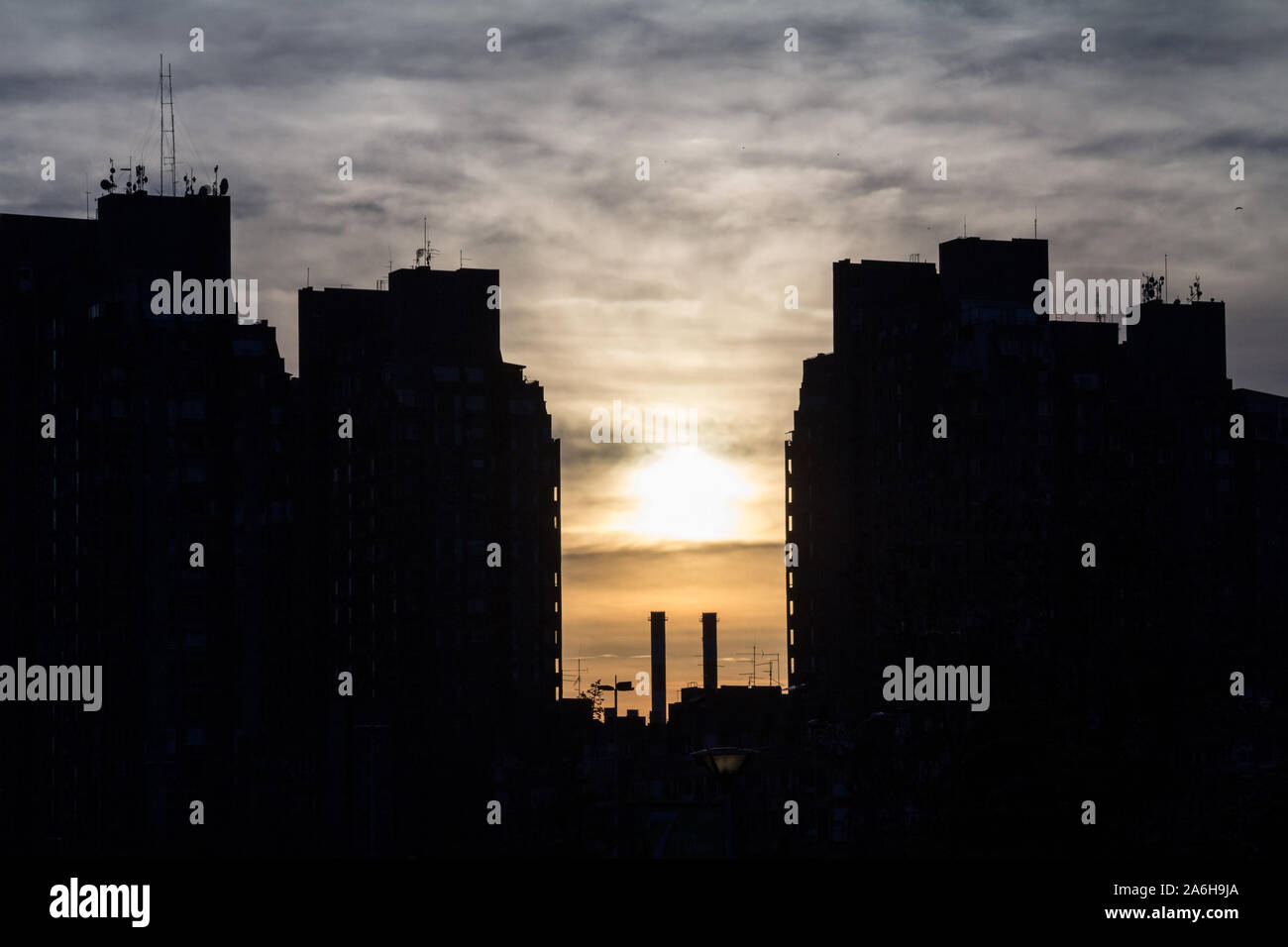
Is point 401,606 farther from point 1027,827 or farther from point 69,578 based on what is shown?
point 1027,827

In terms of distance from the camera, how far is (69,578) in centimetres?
14262

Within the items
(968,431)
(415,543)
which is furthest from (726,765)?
(968,431)

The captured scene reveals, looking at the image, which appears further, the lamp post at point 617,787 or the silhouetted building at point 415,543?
the silhouetted building at point 415,543

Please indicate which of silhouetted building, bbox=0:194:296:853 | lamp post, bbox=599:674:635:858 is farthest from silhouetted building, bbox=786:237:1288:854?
silhouetted building, bbox=0:194:296:853

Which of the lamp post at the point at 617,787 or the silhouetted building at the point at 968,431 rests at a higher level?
the silhouetted building at the point at 968,431

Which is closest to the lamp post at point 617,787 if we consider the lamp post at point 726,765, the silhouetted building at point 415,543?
the silhouetted building at point 415,543

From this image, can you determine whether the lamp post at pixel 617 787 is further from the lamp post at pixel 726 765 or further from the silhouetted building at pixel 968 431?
the lamp post at pixel 726 765

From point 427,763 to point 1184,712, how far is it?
350 ft

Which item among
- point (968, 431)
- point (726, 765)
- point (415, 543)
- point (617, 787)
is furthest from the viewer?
point (968, 431)

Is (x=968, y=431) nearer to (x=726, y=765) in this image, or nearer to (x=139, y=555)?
(x=139, y=555)

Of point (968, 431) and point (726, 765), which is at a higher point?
point (968, 431)
